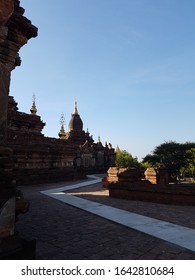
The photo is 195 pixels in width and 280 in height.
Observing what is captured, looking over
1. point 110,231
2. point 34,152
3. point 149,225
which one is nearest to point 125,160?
point 34,152

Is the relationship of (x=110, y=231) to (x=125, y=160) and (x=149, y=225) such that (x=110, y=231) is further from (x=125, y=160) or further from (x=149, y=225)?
(x=125, y=160)

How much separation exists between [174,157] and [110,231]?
25.0 m

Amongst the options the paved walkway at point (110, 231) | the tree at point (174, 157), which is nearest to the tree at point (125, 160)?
the tree at point (174, 157)

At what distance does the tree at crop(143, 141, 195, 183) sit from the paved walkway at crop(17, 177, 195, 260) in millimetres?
20263

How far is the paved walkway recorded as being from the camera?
4.34m

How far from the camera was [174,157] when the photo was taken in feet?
95.8

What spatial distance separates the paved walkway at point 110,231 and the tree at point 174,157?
66.5ft

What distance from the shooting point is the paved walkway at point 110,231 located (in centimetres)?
434

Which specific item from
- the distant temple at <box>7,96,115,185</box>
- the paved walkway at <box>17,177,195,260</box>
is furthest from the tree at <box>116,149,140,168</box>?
the paved walkway at <box>17,177,195,260</box>

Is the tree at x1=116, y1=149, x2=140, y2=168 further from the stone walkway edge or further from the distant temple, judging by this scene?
the stone walkway edge

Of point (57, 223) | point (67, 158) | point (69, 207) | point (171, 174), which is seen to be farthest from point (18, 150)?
point (171, 174)

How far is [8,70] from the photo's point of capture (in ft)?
13.4

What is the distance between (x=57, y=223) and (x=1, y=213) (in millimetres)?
3154

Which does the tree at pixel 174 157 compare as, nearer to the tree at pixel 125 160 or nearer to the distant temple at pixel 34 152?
the distant temple at pixel 34 152
